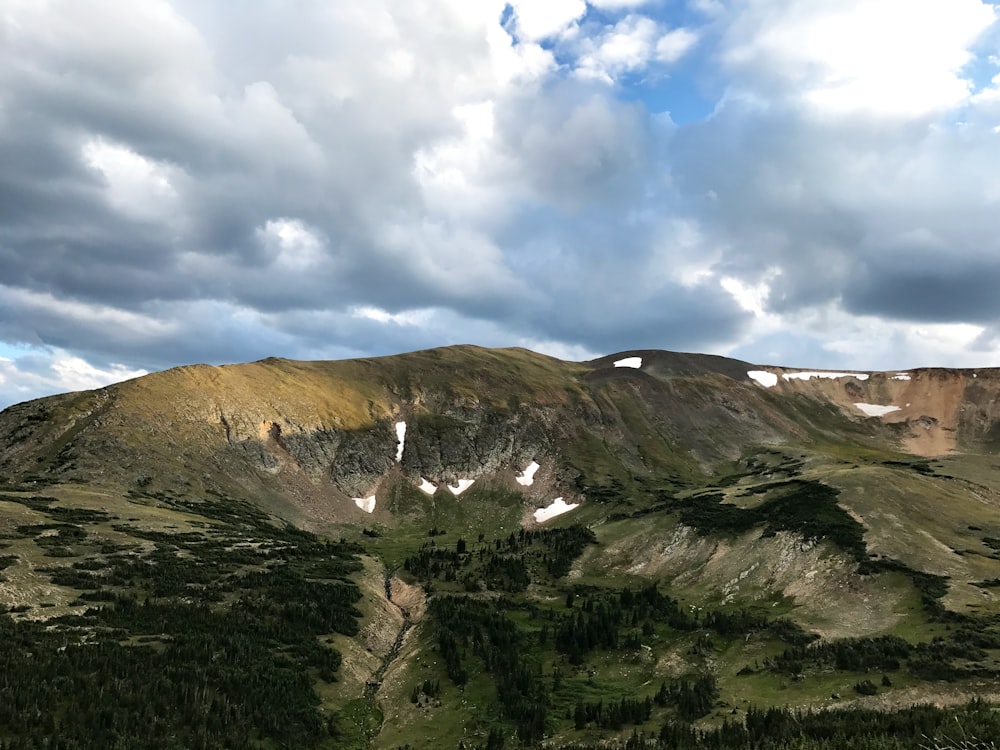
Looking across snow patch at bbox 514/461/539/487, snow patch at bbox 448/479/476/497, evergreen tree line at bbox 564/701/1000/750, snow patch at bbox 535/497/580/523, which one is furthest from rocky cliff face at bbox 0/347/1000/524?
evergreen tree line at bbox 564/701/1000/750

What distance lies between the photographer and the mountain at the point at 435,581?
1464 inches

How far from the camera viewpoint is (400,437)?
527 feet

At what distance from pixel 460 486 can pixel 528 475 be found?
57.9ft

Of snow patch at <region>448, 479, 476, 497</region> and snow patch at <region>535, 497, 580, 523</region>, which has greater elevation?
snow patch at <region>448, 479, 476, 497</region>

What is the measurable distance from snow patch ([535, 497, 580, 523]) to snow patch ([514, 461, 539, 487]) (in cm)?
1277

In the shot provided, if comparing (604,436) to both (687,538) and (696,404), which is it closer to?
(696,404)

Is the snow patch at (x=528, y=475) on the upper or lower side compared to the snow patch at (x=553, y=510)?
upper

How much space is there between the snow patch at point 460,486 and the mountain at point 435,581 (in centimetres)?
195

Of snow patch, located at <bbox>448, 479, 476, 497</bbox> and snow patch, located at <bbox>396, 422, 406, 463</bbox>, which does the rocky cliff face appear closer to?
snow patch, located at <bbox>396, 422, 406, 463</bbox>

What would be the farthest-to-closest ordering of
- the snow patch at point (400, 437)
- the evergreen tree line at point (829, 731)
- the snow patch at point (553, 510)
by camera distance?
the snow patch at point (400, 437) < the snow patch at point (553, 510) < the evergreen tree line at point (829, 731)

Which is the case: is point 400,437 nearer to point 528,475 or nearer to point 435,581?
point 528,475

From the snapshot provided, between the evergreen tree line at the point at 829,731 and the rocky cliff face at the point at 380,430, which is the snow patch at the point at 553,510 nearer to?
the rocky cliff face at the point at 380,430

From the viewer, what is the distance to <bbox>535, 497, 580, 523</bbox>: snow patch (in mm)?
131375

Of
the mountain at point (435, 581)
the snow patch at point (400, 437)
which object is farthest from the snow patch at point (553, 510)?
the snow patch at point (400, 437)
